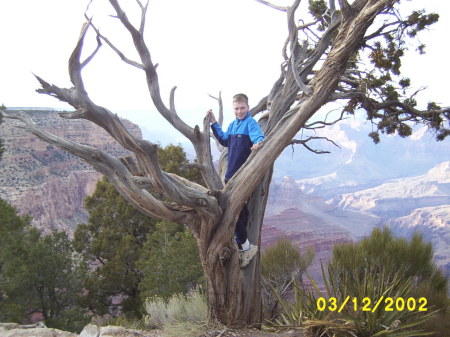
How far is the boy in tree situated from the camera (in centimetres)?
478

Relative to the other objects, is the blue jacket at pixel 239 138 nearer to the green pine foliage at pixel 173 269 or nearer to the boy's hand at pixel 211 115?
the boy's hand at pixel 211 115

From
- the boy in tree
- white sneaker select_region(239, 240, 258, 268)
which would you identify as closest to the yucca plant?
white sneaker select_region(239, 240, 258, 268)

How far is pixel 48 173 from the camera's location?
45.8 metres

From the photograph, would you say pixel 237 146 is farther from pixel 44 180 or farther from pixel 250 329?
pixel 44 180

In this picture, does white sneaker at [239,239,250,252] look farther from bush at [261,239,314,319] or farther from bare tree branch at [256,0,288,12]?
bush at [261,239,314,319]

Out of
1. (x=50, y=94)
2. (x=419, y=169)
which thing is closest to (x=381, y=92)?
(x=50, y=94)

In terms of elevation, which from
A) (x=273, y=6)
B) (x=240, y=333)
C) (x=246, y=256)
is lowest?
(x=240, y=333)

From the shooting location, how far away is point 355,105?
22.8ft

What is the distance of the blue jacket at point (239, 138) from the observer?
4.78 meters

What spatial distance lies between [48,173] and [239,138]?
1773 inches

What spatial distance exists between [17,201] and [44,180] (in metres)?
7.43

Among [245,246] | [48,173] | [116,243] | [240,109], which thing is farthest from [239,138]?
[48,173]

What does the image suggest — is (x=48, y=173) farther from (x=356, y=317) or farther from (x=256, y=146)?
(x=356, y=317)

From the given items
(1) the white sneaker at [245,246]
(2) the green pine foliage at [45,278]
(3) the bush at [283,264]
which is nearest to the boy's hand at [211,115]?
(1) the white sneaker at [245,246]
